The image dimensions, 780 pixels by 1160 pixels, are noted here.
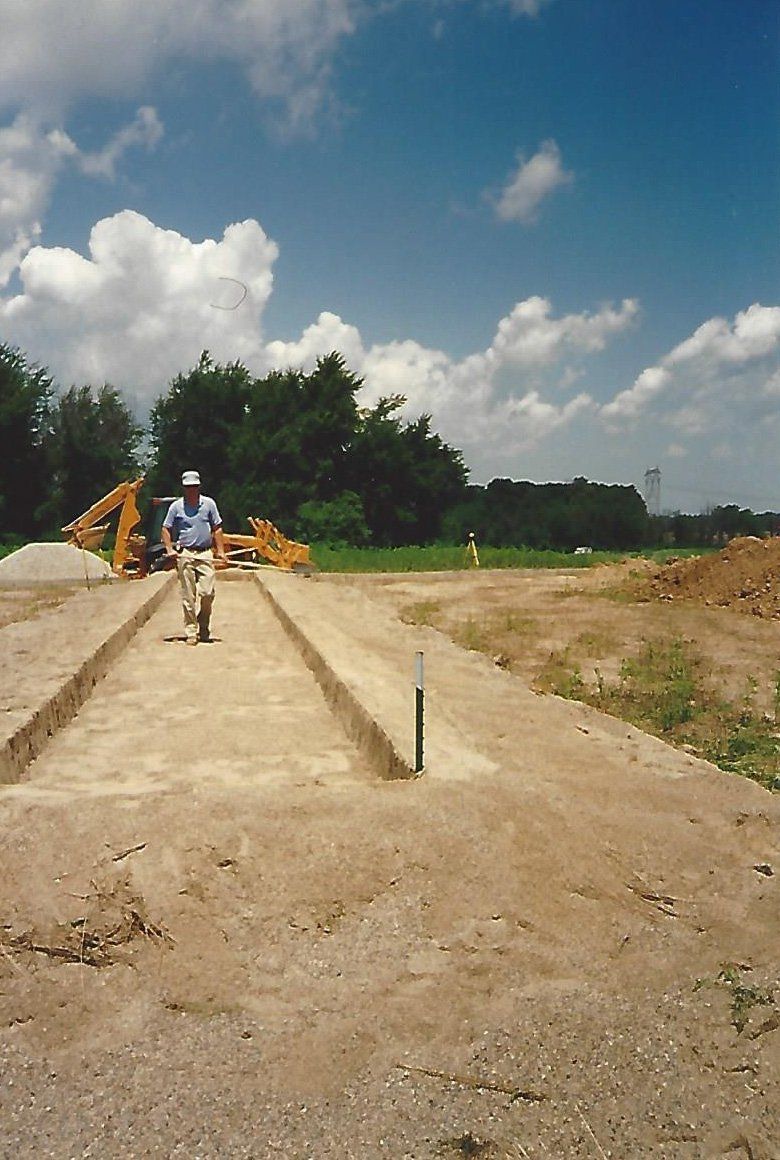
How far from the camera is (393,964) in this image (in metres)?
4.05

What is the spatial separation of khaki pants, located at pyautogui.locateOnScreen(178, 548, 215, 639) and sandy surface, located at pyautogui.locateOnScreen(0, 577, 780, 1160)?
16.8 feet

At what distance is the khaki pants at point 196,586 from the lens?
11.0 meters

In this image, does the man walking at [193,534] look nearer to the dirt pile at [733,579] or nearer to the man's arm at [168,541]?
the man's arm at [168,541]

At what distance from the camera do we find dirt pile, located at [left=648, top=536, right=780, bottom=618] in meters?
20.5

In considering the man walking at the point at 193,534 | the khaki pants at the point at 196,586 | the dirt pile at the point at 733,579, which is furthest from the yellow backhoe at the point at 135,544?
the man walking at the point at 193,534

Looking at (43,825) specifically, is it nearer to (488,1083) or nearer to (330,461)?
(488,1083)

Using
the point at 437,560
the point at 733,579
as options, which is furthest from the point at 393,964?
the point at 437,560

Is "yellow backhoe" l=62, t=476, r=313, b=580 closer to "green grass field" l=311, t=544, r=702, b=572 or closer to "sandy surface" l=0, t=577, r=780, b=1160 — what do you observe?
"green grass field" l=311, t=544, r=702, b=572

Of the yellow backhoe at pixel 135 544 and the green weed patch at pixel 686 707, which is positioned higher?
the yellow backhoe at pixel 135 544

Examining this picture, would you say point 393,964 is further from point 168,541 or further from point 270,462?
point 270,462

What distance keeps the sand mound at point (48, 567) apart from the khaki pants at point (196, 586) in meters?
15.7

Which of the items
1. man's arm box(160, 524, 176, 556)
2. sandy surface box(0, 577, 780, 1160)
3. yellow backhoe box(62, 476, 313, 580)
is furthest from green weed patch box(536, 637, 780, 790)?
yellow backhoe box(62, 476, 313, 580)

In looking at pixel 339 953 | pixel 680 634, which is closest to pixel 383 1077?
pixel 339 953

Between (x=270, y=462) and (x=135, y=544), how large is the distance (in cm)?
2523
